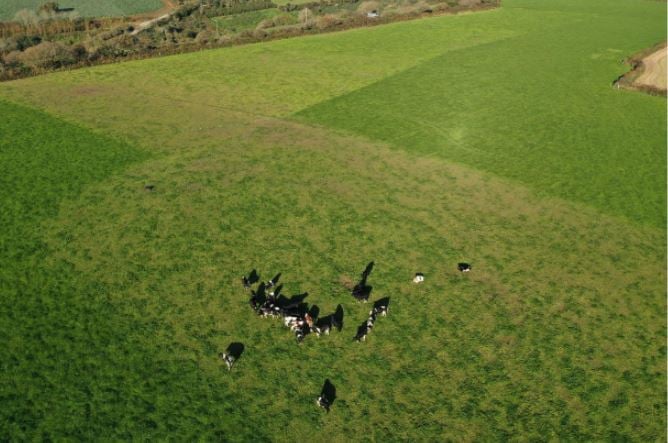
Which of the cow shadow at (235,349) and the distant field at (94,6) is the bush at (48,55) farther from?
the cow shadow at (235,349)

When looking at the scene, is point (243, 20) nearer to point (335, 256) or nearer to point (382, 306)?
point (335, 256)

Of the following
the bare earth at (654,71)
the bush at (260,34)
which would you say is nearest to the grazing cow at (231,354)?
the bare earth at (654,71)

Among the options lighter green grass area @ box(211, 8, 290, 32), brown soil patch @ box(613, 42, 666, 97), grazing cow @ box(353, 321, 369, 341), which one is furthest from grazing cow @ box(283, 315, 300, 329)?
lighter green grass area @ box(211, 8, 290, 32)

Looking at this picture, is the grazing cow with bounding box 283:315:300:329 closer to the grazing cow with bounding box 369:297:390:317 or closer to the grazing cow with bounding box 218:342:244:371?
the grazing cow with bounding box 218:342:244:371

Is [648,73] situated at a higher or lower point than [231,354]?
higher

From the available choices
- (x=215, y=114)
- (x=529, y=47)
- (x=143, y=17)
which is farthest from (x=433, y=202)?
(x=143, y=17)

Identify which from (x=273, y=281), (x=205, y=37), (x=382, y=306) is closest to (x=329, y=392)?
(x=382, y=306)
